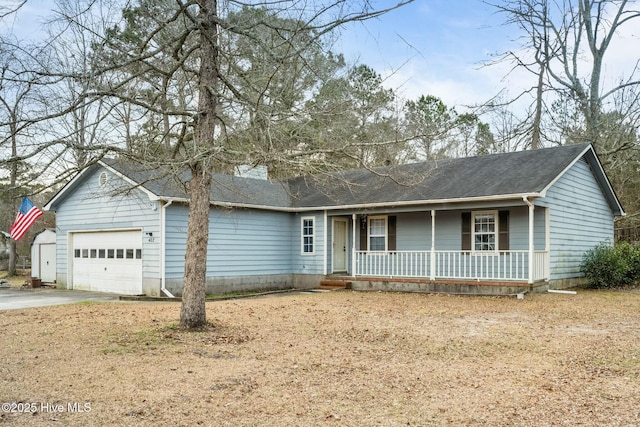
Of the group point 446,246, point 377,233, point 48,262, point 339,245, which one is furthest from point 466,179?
point 48,262

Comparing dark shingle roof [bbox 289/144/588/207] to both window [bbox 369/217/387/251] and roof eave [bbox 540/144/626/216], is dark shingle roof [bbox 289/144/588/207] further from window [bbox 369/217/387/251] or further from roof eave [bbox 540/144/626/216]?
window [bbox 369/217/387/251]

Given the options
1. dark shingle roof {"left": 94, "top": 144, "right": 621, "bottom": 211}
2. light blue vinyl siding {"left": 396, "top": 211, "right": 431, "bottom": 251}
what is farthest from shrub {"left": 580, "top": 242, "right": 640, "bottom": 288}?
light blue vinyl siding {"left": 396, "top": 211, "right": 431, "bottom": 251}

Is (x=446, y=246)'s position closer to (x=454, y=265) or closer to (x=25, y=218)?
(x=454, y=265)

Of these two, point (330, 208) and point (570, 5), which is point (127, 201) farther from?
point (570, 5)

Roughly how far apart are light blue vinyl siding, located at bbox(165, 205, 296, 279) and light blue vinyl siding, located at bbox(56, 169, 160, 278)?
20.3 inches

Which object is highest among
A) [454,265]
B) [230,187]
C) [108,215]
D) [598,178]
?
[598,178]

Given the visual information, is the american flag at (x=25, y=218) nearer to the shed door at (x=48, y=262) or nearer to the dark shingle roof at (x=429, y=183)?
the shed door at (x=48, y=262)

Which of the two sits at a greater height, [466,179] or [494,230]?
[466,179]

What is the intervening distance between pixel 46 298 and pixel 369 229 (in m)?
10.1

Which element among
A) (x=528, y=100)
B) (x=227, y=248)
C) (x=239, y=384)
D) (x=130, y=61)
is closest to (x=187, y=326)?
(x=239, y=384)

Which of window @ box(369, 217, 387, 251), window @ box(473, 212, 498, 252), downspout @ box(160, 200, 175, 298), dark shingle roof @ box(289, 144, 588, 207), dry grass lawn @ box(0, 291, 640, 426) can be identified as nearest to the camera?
dry grass lawn @ box(0, 291, 640, 426)

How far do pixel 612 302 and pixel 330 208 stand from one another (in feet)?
28.2

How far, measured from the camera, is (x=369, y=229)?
18203 mm

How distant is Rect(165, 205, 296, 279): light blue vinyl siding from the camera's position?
15289 millimetres
